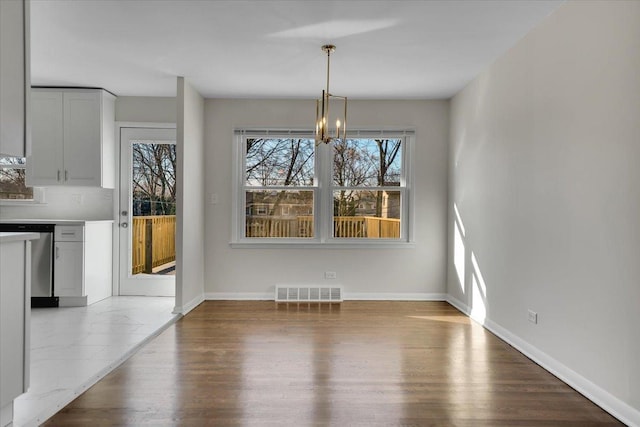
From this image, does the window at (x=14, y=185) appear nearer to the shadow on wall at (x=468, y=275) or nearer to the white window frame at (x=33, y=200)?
the white window frame at (x=33, y=200)

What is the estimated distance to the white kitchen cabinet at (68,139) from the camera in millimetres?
4891

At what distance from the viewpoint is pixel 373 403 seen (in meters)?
2.41

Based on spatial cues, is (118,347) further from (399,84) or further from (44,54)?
(399,84)

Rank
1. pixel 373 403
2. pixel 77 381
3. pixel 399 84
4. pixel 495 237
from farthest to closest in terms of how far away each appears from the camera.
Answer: pixel 399 84 → pixel 495 237 → pixel 77 381 → pixel 373 403

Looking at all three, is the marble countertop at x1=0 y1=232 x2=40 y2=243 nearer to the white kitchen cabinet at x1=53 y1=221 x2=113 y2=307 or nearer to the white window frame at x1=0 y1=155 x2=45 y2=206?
the white kitchen cabinet at x1=53 y1=221 x2=113 y2=307

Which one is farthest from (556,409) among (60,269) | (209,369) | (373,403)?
(60,269)

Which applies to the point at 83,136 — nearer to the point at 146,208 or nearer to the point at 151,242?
the point at 146,208

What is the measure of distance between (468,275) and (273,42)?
300 cm

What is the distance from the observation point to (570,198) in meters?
2.74

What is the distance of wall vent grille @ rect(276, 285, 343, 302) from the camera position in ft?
17.0

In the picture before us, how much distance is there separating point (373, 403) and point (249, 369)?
93 centimetres

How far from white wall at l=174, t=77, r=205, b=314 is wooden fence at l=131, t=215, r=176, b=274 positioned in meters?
0.53

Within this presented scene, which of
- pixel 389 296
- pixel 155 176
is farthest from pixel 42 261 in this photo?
Answer: pixel 389 296

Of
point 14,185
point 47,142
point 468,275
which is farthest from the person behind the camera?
point 14,185
